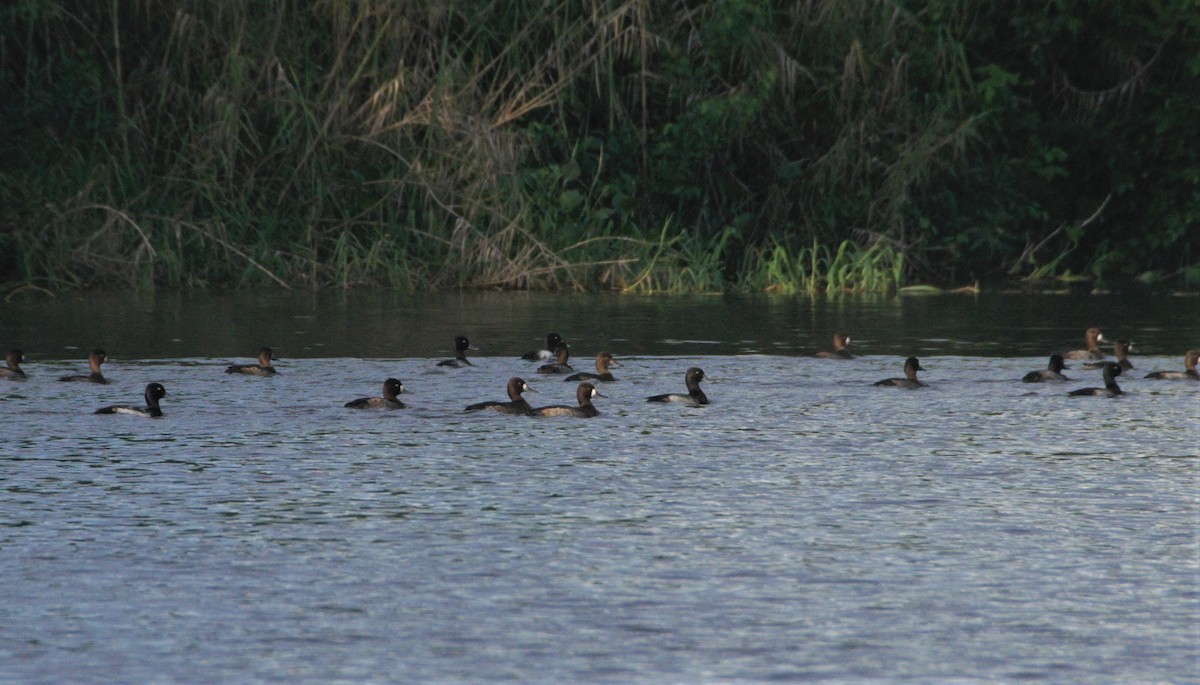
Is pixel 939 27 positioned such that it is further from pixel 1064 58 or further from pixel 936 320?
pixel 936 320

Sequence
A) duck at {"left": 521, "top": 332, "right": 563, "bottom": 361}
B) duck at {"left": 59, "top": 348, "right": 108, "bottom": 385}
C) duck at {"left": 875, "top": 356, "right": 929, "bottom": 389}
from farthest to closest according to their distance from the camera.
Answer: duck at {"left": 521, "top": 332, "right": 563, "bottom": 361} → duck at {"left": 875, "top": 356, "right": 929, "bottom": 389} → duck at {"left": 59, "top": 348, "right": 108, "bottom": 385}

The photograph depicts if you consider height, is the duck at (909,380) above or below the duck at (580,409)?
above

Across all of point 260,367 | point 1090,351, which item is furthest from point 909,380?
point 260,367

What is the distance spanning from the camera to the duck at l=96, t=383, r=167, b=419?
13.6 m

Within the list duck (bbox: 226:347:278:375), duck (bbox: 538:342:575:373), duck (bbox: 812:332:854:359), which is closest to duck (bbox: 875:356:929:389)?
duck (bbox: 812:332:854:359)

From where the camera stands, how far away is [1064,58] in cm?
3541

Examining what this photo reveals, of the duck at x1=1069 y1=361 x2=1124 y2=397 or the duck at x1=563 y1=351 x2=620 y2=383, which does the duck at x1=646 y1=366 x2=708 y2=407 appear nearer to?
the duck at x1=563 y1=351 x2=620 y2=383

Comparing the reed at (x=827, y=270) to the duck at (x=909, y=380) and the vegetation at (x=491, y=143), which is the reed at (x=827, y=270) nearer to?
the vegetation at (x=491, y=143)

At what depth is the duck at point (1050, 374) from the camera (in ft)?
53.2

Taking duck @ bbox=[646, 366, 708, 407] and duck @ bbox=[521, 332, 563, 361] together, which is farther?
duck @ bbox=[521, 332, 563, 361]

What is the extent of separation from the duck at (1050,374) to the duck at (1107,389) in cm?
72

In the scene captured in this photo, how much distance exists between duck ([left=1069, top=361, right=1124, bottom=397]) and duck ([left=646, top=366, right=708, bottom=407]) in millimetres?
2794

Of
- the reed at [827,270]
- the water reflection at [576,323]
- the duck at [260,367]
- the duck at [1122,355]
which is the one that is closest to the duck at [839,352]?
the water reflection at [576,323]

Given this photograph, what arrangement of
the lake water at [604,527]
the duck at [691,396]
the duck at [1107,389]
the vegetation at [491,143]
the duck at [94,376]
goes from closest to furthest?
the lake water at [604,527], the duck at [691,396], the duck at [1107,389], the duck at [94,376], the vegetation at [491,143]
